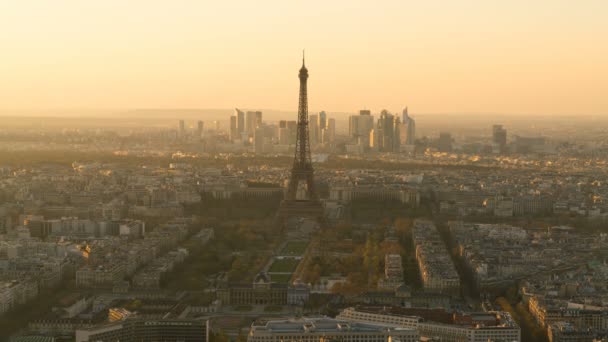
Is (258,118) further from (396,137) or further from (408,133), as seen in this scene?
(396,137)

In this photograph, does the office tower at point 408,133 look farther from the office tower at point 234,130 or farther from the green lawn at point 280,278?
the green lawn at point 280,278

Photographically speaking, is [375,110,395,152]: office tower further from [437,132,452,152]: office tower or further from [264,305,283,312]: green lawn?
[264,305,283,312]: green lawn

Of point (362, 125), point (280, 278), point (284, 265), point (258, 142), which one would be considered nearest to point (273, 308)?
point (280, 278)

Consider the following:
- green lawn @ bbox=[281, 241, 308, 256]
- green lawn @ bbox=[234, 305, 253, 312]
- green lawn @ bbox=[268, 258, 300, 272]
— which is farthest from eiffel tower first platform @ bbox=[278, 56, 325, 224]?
green lawn @ bbox=[234, 305, 253, 312]

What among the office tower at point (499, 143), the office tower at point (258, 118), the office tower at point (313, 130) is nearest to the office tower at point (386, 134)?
the office tower at point (313, 130)

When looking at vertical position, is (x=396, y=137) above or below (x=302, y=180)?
below

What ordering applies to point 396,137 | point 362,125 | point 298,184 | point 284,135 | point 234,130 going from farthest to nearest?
1. point 234,130
2. point 362,125
3. point 284,135
4. point 396,137
5. point 298,184

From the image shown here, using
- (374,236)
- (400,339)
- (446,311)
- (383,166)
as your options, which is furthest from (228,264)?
(383,166)
